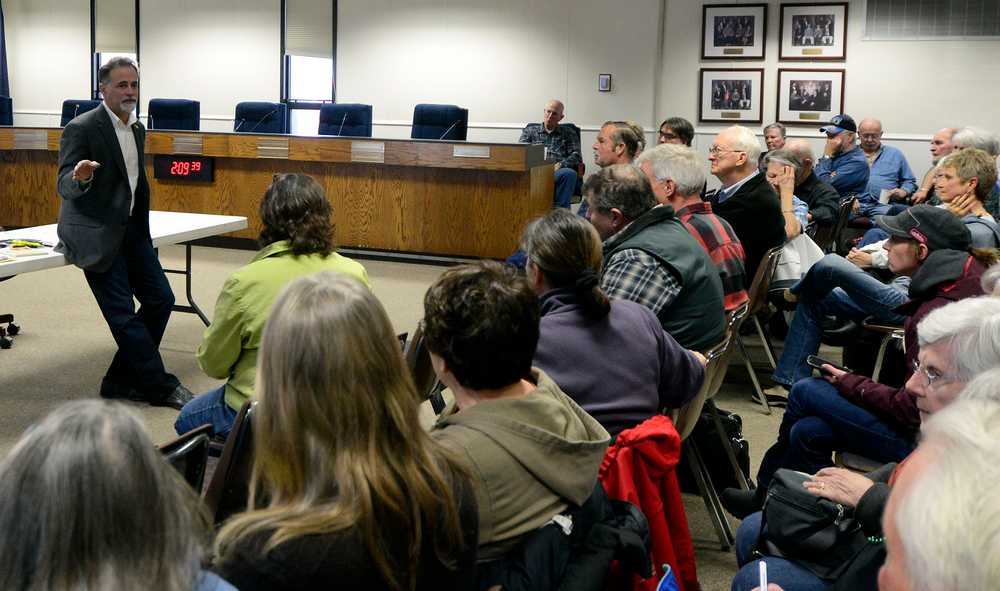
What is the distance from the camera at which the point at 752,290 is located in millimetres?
4238

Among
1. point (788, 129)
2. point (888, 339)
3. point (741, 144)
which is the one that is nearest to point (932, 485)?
point (888, 339)

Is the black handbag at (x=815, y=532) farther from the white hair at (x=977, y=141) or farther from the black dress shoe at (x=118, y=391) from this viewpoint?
the white hair at (x=977, y=141)

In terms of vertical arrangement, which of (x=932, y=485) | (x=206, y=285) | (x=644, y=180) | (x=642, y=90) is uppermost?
(x=642, y=90)

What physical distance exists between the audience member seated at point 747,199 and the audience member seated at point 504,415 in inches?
110

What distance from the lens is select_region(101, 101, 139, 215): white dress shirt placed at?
13.6ft

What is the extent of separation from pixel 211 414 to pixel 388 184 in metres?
5.38

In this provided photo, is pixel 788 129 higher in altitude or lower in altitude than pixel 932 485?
higher

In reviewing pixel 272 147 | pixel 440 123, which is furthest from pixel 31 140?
pixel 440 123

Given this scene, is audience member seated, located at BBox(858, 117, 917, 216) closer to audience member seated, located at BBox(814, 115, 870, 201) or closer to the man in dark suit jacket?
audience member seated, located at BBox(814, 115, 870, 201)

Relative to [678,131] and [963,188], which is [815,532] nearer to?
[963,188]

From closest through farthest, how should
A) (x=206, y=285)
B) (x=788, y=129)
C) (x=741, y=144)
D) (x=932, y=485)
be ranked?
(x=932, y=485) < (x=741, y=144) < (x=206, y=285) < (x=788, y=129)

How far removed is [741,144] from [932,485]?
12.4ft

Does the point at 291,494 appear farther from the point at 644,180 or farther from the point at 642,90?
the point at 642,90

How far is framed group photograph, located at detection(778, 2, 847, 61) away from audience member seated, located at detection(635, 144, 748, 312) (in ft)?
22.8
